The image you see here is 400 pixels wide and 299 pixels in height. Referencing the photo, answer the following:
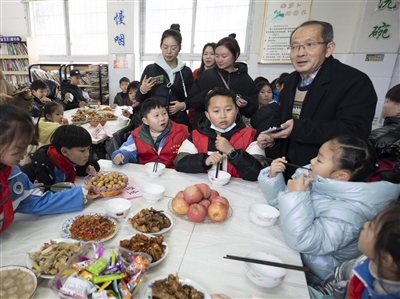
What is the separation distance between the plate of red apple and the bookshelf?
7278mm

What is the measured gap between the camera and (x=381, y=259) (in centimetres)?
71

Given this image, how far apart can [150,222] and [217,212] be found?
0.31 metres

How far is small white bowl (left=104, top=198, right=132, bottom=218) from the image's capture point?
111cm

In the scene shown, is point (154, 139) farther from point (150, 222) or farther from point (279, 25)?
point (279, 25)

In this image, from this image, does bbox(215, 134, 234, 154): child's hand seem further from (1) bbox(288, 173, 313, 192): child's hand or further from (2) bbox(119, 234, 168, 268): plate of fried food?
(2) bbox(119, 234, 168, 268): plate of fried food

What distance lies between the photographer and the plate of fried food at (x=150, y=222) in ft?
3.30

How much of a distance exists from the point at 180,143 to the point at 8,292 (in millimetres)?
1498

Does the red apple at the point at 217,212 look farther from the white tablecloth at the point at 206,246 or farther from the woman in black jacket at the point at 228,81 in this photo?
the woman in black jacket at the point at 228,81

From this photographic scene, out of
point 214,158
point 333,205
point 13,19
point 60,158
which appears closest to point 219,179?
point 214,158

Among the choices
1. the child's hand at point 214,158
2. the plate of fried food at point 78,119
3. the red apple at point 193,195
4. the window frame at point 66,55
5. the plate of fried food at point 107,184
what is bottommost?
the plate of fried food at point 78,119

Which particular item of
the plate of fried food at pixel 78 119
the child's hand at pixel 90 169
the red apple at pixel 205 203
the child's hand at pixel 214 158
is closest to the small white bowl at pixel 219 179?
the child's hand at pixel 214 158

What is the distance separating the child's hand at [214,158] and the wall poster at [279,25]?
4051 millimetres

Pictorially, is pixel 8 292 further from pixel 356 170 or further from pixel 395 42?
pixel 395 42

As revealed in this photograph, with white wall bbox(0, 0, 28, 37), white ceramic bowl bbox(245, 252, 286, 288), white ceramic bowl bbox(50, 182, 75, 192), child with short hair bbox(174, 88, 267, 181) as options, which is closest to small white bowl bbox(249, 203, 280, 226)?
white ceramic bowl bbox(245, 252, 286, 288)
